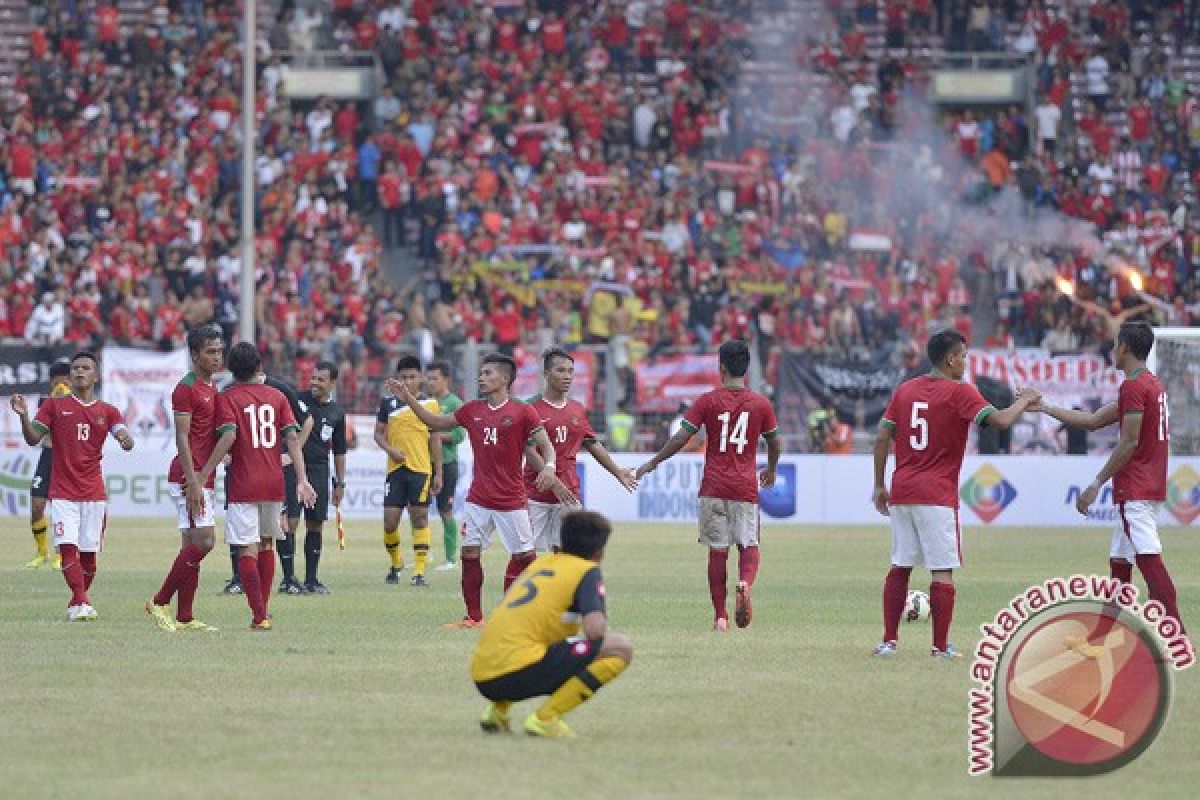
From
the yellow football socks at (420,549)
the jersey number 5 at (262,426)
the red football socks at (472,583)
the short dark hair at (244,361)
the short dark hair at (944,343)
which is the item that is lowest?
the yellow football socks at (420,549)

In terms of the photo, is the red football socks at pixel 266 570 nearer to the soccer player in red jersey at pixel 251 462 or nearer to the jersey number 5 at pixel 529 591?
the soccer player in red jersey at pixel 251 462

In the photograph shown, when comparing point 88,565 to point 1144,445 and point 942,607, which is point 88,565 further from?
point 1144,445

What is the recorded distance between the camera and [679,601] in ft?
70.0

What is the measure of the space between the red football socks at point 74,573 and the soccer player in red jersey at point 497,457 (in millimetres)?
3088

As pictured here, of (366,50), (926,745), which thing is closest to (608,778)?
(926,745)

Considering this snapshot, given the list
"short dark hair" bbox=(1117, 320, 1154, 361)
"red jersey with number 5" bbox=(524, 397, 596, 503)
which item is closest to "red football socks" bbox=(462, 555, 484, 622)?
"red jersey with number 5" bbox=(524, 397, 596, 503)

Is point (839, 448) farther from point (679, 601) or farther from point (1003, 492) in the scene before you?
point (679, 601)

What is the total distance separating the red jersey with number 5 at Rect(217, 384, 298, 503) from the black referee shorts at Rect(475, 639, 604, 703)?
6.52 m

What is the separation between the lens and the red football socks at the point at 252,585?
57.5ft

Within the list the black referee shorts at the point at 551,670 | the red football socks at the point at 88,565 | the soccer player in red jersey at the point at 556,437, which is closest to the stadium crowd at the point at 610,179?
the red football socks at the point at 88,565

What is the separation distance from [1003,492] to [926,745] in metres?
24.5

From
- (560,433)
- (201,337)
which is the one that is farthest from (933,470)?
(201,337)

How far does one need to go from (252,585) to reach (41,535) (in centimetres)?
962

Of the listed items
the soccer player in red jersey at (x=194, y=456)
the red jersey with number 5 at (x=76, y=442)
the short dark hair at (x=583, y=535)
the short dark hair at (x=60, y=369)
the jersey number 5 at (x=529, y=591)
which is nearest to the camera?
the jersey number 5 at (x=529, y=591)
